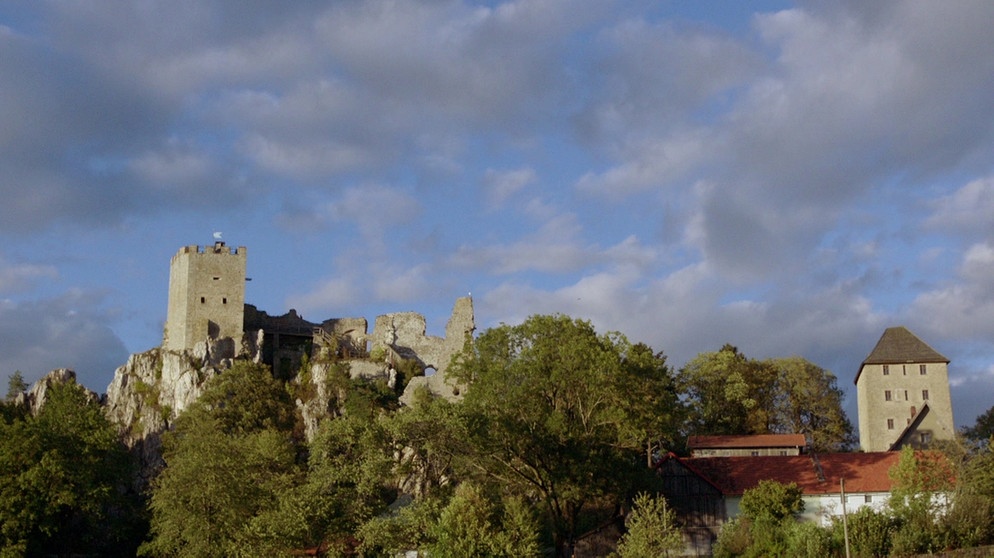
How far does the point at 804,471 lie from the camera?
52656mm

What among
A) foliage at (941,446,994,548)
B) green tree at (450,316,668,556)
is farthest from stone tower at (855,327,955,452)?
green tree at (450,316,668,556)

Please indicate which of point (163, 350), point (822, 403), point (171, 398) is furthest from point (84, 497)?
point (822, 403)

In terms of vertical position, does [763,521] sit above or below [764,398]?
below

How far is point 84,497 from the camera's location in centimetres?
5253

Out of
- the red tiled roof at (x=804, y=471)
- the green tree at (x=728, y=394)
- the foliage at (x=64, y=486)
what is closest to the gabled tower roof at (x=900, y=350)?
the green tree at (x=728, y=394)

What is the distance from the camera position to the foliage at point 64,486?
5078 centimetres

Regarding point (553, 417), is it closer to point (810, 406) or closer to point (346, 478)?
point (346, 478)

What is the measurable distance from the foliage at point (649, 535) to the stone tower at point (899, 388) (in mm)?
32912

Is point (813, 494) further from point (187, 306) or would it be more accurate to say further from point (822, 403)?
point (187, 306)

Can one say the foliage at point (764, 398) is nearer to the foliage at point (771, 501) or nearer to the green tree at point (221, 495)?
the foliage at point (771, 501)

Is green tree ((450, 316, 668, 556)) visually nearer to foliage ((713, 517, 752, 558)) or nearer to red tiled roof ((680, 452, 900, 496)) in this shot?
foliage ((713, 517, 752, 558))

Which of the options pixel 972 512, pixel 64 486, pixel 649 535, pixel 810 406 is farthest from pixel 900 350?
pixel 64 486

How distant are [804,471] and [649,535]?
548 inches

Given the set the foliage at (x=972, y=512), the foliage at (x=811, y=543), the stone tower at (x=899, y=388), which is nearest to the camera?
the foliage at (x=811, y=543)
